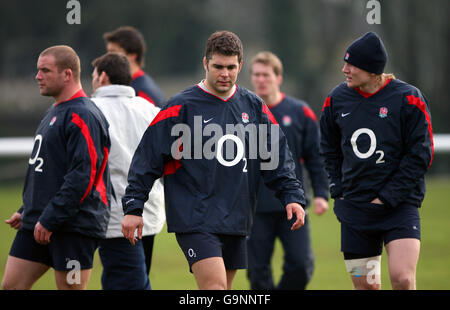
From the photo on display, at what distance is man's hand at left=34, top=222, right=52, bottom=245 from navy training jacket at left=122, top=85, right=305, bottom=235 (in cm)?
67

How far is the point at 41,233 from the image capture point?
17.1 ft

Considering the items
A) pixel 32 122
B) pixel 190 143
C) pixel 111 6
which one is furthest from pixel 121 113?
pixel 111 6

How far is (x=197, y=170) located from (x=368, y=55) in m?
1.62

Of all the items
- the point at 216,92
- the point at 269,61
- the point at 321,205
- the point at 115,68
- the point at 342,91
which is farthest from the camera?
the point at 269,61

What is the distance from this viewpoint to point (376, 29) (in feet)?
103

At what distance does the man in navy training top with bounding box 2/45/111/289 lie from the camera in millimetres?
5250

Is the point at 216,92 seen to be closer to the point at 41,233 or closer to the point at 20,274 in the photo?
the point at 41,233

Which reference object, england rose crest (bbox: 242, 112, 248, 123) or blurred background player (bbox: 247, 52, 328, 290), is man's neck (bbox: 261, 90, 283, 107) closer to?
blurred background player (bbox: 247, 52, 328, 290)

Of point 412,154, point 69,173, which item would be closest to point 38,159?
point 69,173

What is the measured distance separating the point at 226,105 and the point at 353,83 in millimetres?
1106

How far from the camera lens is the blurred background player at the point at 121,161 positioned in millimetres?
6008

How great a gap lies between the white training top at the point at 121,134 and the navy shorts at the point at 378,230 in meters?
1.73

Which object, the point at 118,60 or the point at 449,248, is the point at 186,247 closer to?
the point at 118,60

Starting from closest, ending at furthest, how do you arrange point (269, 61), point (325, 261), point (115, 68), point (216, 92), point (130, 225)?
1. point (130, 225)
2. point (216, 92)
3. point (115, 68)
4. point (269, 61)
5. point (325, 261)
